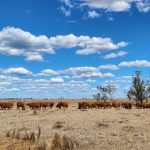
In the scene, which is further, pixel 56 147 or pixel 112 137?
pixel 112 137

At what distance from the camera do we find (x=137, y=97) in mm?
92500

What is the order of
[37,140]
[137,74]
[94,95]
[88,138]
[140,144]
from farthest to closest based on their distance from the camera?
1. [94,95]
2. [137,74]
3. [88,138]
4. [37,140]
5. [140,144]

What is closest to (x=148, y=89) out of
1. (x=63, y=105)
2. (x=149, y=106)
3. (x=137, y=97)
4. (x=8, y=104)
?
(x=137, y=97)

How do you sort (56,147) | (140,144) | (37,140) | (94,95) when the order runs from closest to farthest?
(56,147), (140,144), (37,140), (94,95)

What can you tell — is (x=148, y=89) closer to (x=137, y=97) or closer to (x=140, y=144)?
(x=137, y=97)

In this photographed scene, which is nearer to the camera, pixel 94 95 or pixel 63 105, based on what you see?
pixel 63 105

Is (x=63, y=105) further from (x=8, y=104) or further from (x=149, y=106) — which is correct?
(x=149, y=106)

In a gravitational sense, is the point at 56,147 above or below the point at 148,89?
below

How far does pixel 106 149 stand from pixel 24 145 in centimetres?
360

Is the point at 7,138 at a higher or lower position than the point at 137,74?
lower

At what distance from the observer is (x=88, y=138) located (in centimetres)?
2050

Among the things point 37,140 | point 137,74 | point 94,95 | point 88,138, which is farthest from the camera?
point 94,95

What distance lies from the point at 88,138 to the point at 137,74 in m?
70.1

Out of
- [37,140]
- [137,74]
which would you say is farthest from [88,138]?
[137,74]
